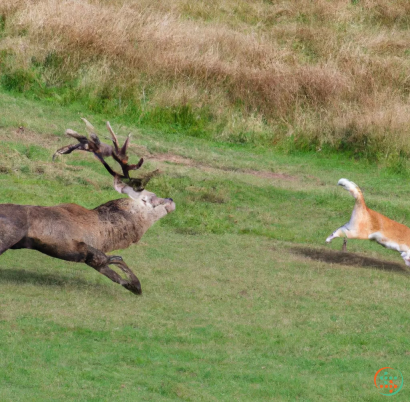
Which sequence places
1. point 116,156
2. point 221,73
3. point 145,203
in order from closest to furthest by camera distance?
point 145,203 < point 116,156 < point 221,73

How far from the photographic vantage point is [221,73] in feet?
58.5

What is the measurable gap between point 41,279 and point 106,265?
0.78 metres

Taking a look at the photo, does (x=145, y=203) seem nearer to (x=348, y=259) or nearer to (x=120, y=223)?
(x=120, y=223)

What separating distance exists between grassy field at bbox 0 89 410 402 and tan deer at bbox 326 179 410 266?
Answer: 0.31 m

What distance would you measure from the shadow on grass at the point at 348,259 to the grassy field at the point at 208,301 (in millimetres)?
32

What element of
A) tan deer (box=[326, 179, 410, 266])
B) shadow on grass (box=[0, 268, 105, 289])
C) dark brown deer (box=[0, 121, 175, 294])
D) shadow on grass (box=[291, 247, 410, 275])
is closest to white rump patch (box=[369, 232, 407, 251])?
tan deer (box=[326, 179, 410, 266])

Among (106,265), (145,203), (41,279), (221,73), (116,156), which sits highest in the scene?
(116,156)

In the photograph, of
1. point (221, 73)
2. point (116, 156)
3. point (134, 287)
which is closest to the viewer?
point (134, 287)

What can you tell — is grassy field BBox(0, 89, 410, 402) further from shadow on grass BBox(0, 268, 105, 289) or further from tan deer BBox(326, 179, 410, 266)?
tan deer BBox(326, 179, 410, 266)

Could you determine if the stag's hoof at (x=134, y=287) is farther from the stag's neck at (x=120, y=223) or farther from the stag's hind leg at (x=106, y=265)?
the stag's neck at (x=120, y=223)

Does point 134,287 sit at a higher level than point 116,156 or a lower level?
lower

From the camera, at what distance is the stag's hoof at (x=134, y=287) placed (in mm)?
7129

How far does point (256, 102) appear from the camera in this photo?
17484 millimetres

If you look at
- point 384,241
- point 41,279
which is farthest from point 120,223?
point 384,241
